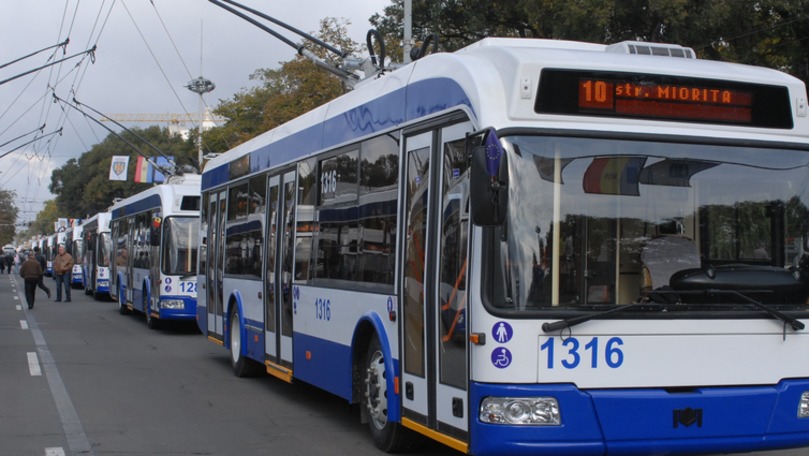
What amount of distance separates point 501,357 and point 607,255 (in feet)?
3.02

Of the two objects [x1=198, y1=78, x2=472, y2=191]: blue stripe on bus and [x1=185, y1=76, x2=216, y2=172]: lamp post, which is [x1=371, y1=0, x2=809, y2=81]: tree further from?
[x1=185, y1=76, x2=216, y2=172]: lamp post

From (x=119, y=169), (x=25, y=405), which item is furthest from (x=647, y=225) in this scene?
(x=119, y=169)

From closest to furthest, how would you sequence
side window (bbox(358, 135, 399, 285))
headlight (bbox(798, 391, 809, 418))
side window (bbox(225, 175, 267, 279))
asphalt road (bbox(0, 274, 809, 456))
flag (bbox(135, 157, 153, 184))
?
headlight (bbox(798, 391, 809, 418)) → side window (bbox(358, 135, 399, 285)) → asphalt road (bbox(0, 274, 809, 456)) → side window (bbox(225, 175, 267, 279)) → flag (bbox(135, 157, 153, 184))

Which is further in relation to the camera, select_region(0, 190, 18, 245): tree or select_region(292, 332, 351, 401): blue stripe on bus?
select_region(0, 190, 18, 245): tree

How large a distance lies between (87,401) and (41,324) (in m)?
12.7

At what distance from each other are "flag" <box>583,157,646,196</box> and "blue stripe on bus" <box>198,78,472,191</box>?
36.1 inches

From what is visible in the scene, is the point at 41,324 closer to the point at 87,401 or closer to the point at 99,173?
the point at 87,401

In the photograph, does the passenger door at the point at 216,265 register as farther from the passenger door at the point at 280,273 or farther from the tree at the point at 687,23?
the tree at the point at 687,23

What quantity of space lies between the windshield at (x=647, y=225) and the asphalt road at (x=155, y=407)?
260 centimetres

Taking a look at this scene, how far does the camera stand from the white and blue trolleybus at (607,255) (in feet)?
19.7

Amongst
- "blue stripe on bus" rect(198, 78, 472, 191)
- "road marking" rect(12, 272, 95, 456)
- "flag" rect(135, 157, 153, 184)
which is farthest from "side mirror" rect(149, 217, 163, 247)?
"flag" rect(135, 157, 153, 184)

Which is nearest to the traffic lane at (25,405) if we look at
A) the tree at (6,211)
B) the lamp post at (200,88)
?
the lamp post at (200,88)

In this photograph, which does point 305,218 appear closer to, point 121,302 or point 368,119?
point 368,119

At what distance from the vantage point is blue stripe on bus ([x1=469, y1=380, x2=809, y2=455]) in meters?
5.95
